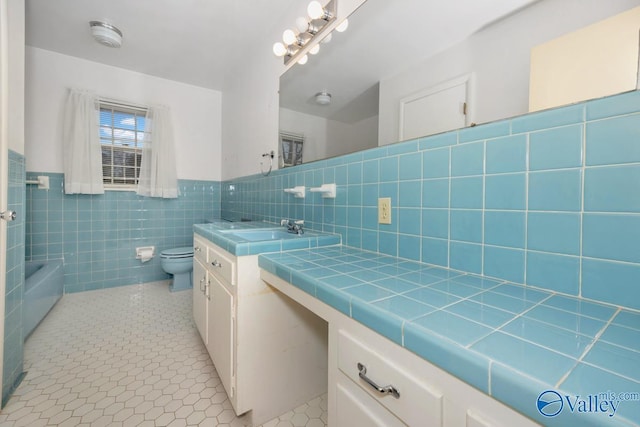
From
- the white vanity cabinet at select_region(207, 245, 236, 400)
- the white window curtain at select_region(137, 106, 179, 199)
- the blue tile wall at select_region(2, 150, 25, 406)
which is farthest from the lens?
the white window curtain at select_region(137, 106, 179, 199)

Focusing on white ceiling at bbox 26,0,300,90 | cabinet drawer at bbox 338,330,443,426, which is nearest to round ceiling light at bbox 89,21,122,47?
white ceiling at bbox 26,0,300,90

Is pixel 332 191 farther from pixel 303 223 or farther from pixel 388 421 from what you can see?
pixel 388 421

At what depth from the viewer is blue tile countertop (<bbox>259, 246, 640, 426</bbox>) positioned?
338 mm

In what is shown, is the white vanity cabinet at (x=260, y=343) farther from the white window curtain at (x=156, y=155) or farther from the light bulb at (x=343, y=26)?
the white window curtain at (x=156, y=155)

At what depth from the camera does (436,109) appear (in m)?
0.98

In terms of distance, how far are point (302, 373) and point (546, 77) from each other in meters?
1.46

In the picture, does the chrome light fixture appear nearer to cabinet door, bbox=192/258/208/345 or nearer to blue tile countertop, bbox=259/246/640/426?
blue tile countertop, bbox=259/246/640/426

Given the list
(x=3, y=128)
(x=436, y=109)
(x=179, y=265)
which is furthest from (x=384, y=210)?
(x=179, y=265)

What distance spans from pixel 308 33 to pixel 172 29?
4.39 feet

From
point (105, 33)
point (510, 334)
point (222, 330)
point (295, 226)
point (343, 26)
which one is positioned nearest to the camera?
point (510, 334)

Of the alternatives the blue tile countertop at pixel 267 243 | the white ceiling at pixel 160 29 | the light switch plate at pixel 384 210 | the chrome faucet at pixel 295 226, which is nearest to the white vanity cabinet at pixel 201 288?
the blue tile countertop at pixel 267 243

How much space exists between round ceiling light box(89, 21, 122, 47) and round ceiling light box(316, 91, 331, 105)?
191 centimetres

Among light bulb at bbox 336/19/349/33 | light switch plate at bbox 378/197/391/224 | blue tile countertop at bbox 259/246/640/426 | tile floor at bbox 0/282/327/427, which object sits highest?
light bulb at bbox 336/19/349/33

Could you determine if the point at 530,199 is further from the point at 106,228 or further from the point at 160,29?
the point at 106,228
